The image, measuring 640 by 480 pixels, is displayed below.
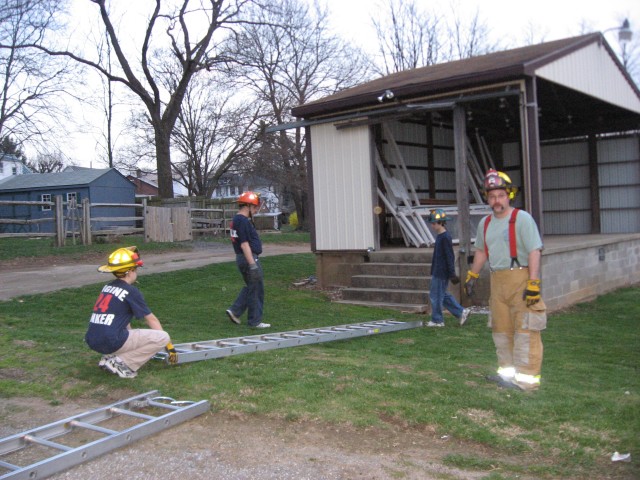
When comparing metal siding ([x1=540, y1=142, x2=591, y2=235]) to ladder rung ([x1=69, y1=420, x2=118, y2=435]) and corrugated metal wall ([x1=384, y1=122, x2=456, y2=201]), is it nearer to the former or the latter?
corrugated metal wall ([x1=384, y1=122, x2=456, y2=201])

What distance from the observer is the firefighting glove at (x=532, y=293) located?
18.4 feet

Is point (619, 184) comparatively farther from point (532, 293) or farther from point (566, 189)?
point (532, 293)

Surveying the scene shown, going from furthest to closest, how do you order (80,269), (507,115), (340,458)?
(507,115)
(80,269)
(340,458)

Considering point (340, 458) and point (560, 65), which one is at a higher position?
point (560, 65)

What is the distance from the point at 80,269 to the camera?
15.6 meters

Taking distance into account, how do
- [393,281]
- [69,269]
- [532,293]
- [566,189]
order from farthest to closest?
[566,189], [69,269], [393,281], [532,293]

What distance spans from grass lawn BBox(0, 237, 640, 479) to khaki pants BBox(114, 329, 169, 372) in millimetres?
162

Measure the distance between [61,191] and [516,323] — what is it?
36716 mm

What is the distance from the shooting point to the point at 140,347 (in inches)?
237

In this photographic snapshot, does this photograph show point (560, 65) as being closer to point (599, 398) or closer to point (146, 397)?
point (599, 398)

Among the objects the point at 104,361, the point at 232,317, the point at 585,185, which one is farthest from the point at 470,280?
the point at 585,185

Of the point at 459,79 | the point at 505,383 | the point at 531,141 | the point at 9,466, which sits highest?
the point at 459,79

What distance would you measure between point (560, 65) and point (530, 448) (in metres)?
9.90

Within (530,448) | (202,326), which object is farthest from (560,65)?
(530,448)
